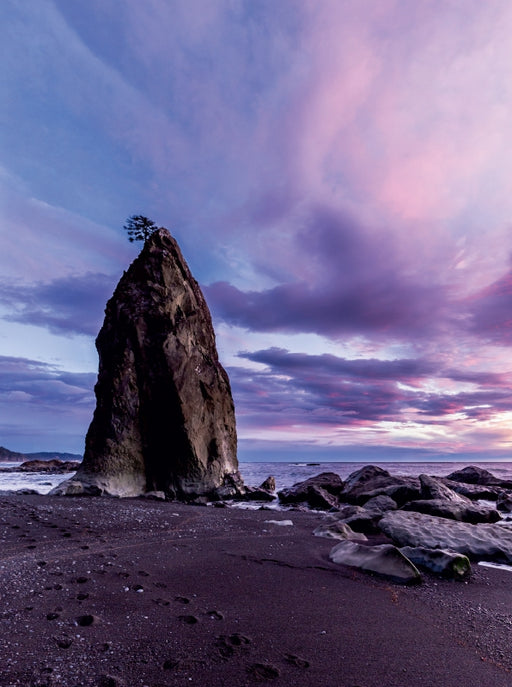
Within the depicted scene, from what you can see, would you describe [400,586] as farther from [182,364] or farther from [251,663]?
[182,364]

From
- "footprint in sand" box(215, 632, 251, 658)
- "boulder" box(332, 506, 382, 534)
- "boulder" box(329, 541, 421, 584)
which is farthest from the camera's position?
"boulder" box(332, 506, 382, 534)

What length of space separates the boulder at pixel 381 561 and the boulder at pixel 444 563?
0.64 metres

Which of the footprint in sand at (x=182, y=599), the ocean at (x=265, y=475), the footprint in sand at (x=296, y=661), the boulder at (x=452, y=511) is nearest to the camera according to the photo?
the footprint in sand at (x=296, y=661)

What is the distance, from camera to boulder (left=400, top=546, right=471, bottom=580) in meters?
6.15

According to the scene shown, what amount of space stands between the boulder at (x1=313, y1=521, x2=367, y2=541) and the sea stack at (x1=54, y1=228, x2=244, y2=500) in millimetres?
9565

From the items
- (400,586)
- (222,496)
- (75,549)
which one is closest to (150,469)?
(222,496)

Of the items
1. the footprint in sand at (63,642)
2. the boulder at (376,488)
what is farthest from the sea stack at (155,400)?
the footprint in sand at (63,642)

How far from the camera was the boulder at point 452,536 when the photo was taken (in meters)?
7.58

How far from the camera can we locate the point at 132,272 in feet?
65.5

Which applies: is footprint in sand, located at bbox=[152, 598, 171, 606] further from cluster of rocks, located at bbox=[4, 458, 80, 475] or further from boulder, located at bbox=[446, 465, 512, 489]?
cluster of rocks, located at bbox=[4, 458, 80, 475]

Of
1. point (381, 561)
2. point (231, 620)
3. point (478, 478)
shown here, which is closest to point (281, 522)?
point (381, 561)

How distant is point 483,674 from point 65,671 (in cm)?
328

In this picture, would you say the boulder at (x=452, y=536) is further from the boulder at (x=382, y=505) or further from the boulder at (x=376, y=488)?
Result: the boulder at (x=376, y=488)

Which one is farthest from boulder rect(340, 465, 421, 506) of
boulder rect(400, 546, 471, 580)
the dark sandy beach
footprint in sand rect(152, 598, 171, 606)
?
footprint in sand rect(152, 598, 171, 606)
